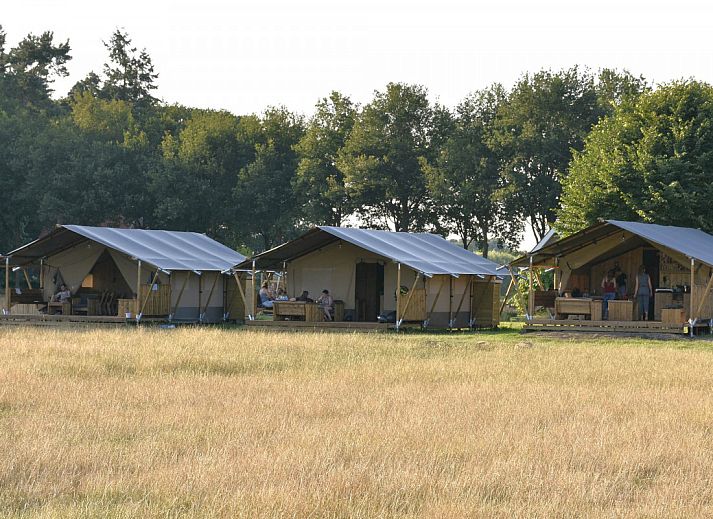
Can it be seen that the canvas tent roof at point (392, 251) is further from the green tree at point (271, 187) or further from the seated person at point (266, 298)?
the green tree at point (271, 187)

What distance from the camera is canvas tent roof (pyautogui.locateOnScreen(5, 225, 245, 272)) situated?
31.9 meters

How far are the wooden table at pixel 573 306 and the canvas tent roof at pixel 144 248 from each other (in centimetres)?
1023

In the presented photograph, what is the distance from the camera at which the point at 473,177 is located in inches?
2046

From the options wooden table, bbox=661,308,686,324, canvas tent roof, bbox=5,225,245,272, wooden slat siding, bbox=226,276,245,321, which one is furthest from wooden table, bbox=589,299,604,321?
wooden slat siding, bbox=226,276,245,321

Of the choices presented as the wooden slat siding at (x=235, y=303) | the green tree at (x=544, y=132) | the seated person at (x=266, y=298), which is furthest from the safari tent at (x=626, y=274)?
the green tree at (x=544, y=132)

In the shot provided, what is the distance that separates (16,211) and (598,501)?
50257 mm

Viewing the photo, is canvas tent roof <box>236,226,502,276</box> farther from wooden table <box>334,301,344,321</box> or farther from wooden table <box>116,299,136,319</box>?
wooden table <box>116,299,136,319</box>

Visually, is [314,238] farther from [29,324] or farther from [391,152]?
[391,152]

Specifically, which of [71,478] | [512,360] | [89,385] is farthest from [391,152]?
[71,478]

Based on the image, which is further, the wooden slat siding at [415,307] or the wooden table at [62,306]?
the wooden table at [62,306]

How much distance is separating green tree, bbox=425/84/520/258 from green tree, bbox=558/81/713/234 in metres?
10.7

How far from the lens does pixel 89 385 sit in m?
15.1

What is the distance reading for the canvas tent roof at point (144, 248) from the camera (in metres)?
31.9

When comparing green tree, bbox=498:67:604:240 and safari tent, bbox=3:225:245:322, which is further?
green tree, bbox=498:67:604:240
